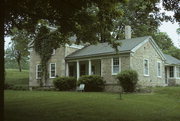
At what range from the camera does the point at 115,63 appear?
75.5 feet

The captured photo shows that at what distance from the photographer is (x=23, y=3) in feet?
31.8

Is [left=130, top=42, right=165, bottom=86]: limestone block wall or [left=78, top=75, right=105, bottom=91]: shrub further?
[left=130, top=42, right=165, bottom=86]: limestone block wall

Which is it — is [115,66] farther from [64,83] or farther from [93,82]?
[64,83]

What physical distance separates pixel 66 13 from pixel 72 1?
0.82 metres

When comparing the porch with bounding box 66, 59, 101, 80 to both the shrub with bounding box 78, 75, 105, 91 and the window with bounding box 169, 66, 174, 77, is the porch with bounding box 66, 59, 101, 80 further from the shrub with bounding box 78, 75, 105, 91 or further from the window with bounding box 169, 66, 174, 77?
the window with bounding box 169, 66, 174, 77

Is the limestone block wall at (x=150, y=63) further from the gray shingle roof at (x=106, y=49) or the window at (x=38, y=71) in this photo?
the window at (x=38, y=71)

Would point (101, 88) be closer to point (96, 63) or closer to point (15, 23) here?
point (96, 63)

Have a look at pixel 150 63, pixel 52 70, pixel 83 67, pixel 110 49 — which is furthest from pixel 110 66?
pixel 52 70

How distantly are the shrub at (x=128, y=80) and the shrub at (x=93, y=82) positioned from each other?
2852 mm

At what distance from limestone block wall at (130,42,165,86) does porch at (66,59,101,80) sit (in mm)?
4708

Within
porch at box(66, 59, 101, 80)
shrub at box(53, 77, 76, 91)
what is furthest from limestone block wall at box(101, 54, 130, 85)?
shrub at box(53, 77, 76, 91)

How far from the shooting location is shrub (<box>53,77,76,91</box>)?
24188 millimetres

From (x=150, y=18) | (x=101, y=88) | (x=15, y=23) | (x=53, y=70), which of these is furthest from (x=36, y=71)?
(x=150, y=18)

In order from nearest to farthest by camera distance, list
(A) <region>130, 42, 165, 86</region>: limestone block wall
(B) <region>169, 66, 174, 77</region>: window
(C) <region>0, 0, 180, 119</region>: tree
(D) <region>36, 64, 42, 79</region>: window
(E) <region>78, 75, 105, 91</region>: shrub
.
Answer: (C) <region>0, 0, 180, 119</region>: tree < (E) <region>78, 75, 105, 91</region>: shrub < (A) <region>130, 42, 165, 86</region>: limestone block wall < (D) <region>36, 64, 42, 79</region>: window < (B) <region>169, 66, 174, 77</region>: window
